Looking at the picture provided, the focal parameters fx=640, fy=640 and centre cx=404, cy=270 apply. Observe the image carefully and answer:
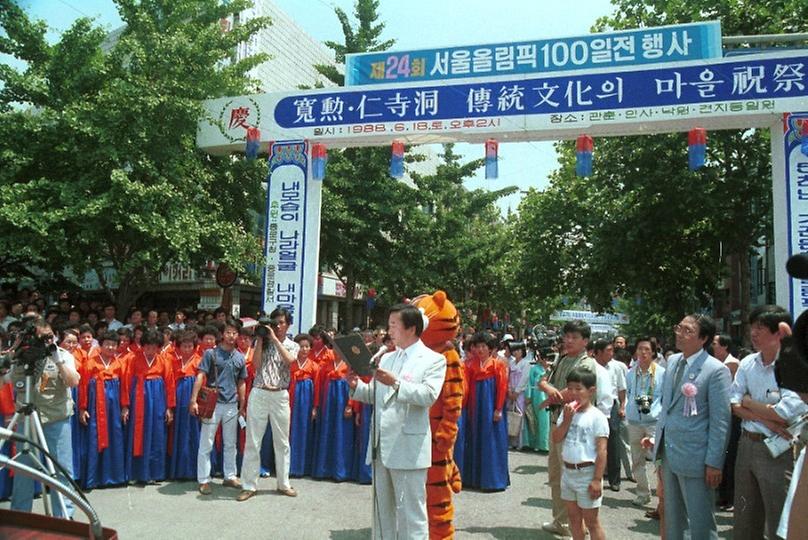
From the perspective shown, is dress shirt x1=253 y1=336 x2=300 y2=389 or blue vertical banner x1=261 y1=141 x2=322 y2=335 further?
blue vertical banner x1=261 y1=141 x2=322 y2=335

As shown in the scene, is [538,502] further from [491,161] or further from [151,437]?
[491,161]

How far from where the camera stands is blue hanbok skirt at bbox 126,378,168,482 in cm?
641

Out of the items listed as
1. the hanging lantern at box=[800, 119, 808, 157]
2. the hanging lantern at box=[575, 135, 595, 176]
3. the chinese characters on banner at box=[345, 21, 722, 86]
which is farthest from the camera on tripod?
the chinese characters on banner at box=[345, 21, 722, 86]

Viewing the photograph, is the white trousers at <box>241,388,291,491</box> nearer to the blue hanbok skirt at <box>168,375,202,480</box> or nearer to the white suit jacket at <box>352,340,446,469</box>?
the blue hanbok skirt at <box>168,375,202,480</box>

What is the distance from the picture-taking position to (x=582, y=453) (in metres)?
4.28

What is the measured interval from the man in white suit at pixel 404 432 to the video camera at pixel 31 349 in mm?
2333

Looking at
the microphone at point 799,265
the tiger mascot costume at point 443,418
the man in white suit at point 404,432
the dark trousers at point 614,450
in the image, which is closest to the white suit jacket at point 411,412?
the man in white suit at point 404,432

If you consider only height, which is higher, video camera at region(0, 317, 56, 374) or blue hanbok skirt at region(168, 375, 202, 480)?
video camera at region(0, 317, 56, 374)

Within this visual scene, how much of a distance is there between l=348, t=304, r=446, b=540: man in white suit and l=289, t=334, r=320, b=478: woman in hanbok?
319 centimetres

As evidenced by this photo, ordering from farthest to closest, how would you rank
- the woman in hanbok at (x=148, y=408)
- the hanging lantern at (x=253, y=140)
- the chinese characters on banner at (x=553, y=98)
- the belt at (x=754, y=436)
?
the hanging lantern at (x=253, y=140) → the chinese characters on banner at (x=553, y=98) → the woman in hanbok at (x=148, y=408) → the belt at (x=754, y=436)

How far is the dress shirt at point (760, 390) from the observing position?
144 inches

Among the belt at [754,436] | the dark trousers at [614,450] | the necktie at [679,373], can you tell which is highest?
the necktie at [679,373]

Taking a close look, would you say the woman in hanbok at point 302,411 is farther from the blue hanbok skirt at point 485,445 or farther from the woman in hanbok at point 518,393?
the woman in hanbok at point 518,393

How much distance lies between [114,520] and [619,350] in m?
7.17
